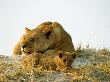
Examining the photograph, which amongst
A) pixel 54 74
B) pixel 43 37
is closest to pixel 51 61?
pixel 54 74

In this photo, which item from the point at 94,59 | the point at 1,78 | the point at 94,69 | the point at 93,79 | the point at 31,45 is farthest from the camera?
the point at 94,59

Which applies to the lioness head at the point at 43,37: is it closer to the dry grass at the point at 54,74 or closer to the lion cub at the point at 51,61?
the dry grass at the point at 54,74

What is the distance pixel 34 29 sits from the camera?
12.3 meters

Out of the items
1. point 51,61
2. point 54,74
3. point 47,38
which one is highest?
point 47,38

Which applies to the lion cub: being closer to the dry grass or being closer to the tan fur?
the dry grass

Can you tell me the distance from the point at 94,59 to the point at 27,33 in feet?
6.95

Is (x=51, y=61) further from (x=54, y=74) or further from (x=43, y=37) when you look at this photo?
(x=43, y=37)

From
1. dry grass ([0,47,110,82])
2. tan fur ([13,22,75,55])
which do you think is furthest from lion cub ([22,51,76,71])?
tan fur ([13,22,75,55])

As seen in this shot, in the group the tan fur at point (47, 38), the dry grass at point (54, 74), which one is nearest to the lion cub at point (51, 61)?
the dry grass at point (54, 74)

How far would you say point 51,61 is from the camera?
1058 centimetres

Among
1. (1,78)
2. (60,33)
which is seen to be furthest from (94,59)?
(1,78)

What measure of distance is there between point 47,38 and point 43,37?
0.14 meters

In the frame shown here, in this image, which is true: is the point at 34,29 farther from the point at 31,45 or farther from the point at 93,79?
the point at 93,79

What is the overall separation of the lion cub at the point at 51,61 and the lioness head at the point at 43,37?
94cm
